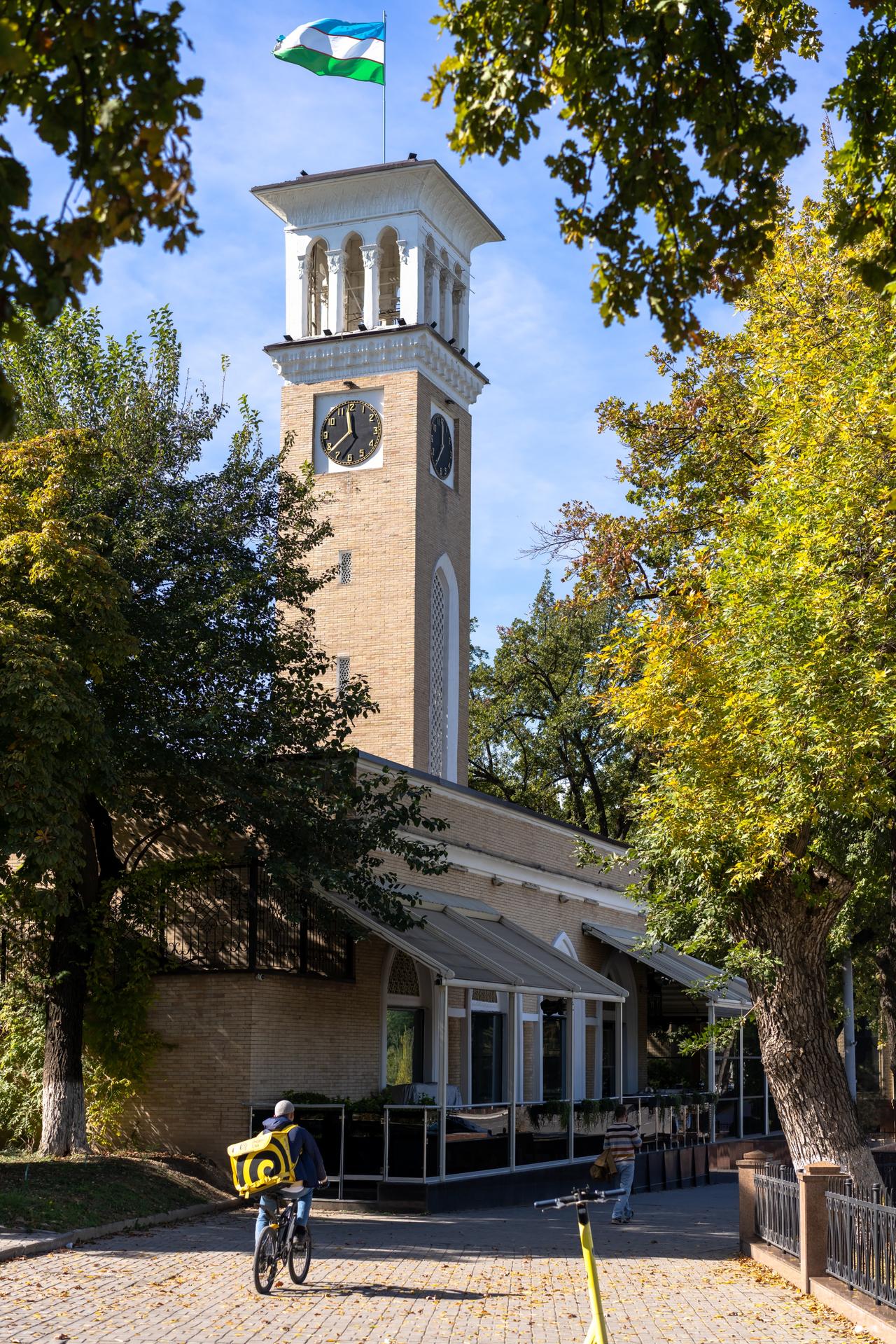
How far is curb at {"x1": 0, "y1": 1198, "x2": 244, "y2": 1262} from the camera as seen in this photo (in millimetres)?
14484

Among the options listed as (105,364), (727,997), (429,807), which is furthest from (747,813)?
(727,997)

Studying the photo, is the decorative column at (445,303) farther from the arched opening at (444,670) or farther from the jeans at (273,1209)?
the jeans at (273,1209)

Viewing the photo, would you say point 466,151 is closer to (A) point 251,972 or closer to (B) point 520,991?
(A) point 251,972

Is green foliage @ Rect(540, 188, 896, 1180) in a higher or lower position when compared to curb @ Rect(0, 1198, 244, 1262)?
higher

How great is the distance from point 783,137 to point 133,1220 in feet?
44.8

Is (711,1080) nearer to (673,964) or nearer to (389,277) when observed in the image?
(673,964)

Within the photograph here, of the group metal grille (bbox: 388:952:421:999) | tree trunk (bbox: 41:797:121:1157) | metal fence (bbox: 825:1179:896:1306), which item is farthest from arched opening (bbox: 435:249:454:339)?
metal fence (bbox: 825:1179:896:1306)

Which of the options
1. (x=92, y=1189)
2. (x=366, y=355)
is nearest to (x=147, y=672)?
(x=92, y=1189)

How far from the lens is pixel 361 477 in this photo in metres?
39.3

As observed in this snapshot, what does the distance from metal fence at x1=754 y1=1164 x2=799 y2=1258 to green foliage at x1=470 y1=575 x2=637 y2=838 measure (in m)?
30.6

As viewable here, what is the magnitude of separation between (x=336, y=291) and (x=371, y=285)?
3.69 feet

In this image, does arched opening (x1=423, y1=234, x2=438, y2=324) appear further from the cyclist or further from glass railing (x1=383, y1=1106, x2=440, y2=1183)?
the cyclist

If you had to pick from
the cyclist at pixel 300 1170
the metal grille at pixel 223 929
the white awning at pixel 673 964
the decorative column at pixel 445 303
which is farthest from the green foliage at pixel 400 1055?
the decorative column at pixel 445 303

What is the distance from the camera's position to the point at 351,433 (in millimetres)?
39969
